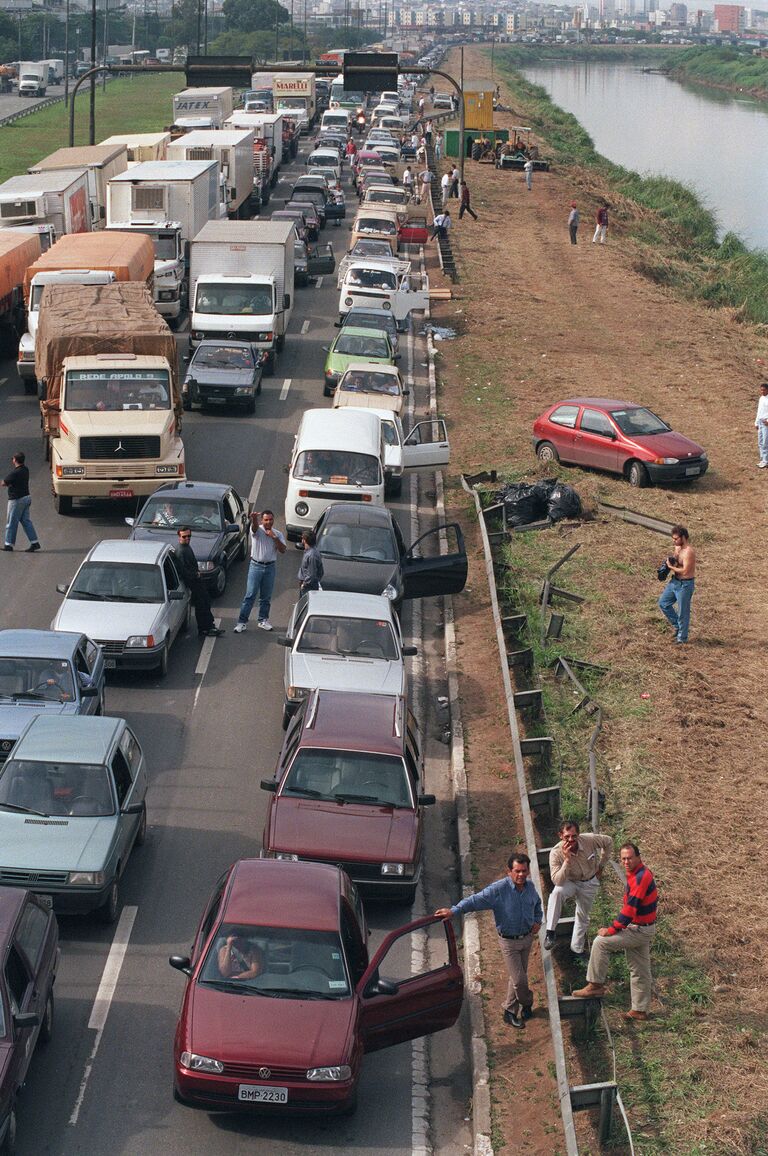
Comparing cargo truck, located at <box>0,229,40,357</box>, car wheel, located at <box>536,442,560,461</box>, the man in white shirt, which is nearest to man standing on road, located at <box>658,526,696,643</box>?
car wheel, located at <box>536,442,560,461</box>

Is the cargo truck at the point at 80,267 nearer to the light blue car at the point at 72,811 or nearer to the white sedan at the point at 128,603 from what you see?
the white sedan at the point at 128,603

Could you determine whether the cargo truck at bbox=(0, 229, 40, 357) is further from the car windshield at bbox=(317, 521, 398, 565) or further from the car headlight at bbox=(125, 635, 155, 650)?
the car headlight at bbox=(125, 635, 155, 650)

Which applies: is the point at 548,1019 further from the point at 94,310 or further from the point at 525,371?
the point at 525,371

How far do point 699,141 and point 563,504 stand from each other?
4000 inches

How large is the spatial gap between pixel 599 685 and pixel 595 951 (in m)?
7.05

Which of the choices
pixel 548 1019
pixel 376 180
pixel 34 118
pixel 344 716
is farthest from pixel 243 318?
pixel 34 118

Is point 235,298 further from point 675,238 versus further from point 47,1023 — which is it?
point 675,238

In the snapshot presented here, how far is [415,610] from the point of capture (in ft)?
72.8

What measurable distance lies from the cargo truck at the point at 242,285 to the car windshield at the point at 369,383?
4560 mm

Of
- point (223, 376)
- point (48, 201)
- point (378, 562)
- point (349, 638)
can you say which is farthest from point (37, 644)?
point (48, 201)

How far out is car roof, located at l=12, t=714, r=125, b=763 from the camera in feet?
44.5

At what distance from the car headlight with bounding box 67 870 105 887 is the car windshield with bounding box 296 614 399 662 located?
519 centimetres

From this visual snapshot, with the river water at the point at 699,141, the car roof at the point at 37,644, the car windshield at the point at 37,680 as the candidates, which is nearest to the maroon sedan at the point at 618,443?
the car roof at the point at 37,644

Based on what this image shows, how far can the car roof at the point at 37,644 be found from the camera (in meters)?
15.9
